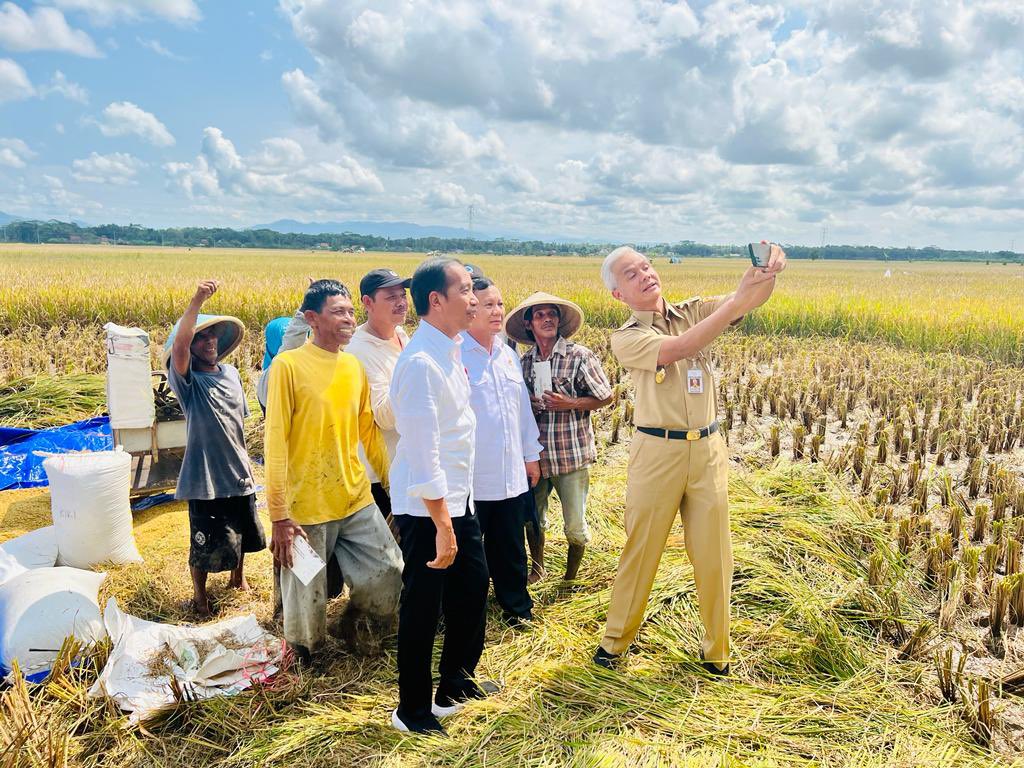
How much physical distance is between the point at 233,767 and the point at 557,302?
261cm

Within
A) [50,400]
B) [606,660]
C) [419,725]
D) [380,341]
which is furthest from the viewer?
[50,400]

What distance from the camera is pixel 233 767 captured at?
242cm

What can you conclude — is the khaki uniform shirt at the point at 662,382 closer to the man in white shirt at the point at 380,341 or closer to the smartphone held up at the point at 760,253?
the smartphone held up at the point at 760,253

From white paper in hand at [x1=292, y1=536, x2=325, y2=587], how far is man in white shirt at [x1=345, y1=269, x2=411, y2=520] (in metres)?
0.60

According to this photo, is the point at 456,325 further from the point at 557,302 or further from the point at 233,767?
the point at 233,767

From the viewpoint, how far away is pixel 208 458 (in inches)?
138

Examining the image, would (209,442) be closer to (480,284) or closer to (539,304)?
(480,284)

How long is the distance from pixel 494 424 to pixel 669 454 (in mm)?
795

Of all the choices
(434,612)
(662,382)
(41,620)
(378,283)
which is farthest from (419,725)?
(378,283)

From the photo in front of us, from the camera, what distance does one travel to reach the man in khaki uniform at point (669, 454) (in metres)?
2.80

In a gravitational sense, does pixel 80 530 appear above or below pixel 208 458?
below

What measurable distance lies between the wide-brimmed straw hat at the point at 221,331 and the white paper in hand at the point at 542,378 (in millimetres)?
1667

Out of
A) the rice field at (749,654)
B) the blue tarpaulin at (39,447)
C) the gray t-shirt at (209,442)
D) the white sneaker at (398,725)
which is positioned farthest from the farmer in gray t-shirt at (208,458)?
the blue tarpaulin at (39,447)

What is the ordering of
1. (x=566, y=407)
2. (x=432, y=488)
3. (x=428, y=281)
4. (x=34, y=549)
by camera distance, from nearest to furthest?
(x=432, y=488) < (x=428, y=281) < (x=566, y=407) < (x=34, y=549)
